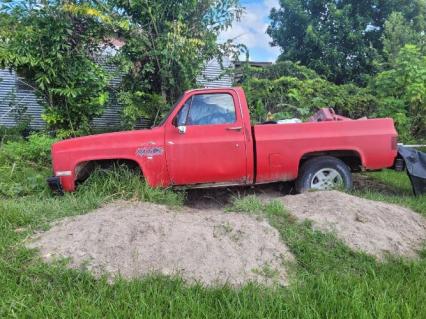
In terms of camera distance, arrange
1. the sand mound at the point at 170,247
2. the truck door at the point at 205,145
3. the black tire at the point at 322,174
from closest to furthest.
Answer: the sand mound at the point at 170,247 < the truck door at the point at 205,145 < the black tire at the point at 322,174

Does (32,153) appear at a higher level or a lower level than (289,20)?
lower

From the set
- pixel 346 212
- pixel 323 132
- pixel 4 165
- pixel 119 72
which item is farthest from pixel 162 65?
pixel 346 212

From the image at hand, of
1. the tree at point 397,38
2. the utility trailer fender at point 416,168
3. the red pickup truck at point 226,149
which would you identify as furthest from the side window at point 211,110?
the tree at point 397,38

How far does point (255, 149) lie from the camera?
20.5 ft

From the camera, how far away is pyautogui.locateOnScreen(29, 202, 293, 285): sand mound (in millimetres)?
3809

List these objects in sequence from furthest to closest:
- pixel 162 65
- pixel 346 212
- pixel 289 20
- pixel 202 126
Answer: pixel 289 20 < pixel 162 65 < pixel 202 126 < pixel 346 212

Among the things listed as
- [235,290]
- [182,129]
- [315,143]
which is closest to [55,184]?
[182,129]

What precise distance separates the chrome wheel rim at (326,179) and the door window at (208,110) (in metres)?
1.58

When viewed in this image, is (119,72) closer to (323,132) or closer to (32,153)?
(32,153)

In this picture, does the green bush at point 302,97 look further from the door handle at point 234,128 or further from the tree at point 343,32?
the tree at point 343,32

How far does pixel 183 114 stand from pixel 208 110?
1.25ft

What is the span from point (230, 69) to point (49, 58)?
453cm

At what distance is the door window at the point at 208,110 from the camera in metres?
6.25

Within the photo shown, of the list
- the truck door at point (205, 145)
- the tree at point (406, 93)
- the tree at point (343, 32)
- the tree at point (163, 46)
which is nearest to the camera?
the truck door at point (205, 145)
